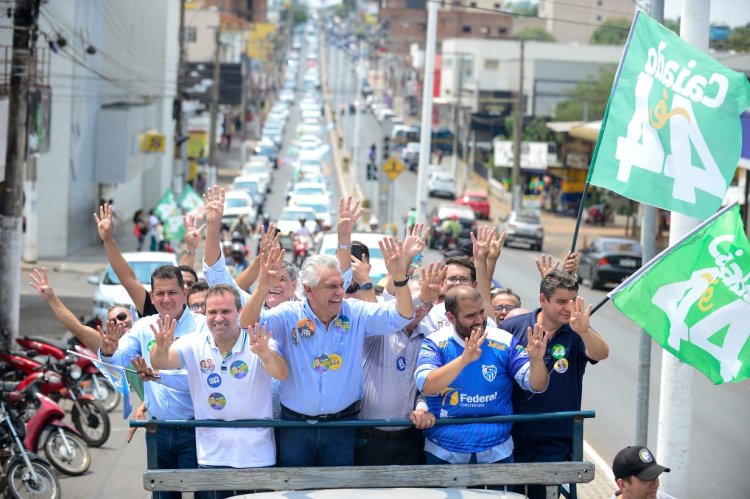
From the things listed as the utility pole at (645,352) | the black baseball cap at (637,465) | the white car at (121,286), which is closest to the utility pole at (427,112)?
the white car at (121,286)

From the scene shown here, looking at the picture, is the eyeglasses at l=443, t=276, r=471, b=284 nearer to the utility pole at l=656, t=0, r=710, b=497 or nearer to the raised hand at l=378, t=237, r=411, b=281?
the raised hand at l=378, t=237, r=411, b=281

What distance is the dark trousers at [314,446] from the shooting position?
24.7 feet

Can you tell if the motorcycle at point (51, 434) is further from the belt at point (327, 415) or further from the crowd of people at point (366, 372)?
the belt at point (327, 415)

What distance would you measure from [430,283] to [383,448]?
101cm

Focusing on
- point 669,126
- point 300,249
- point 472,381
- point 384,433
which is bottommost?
point 300,249

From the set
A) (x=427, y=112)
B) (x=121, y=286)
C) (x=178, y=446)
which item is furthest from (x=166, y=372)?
(x=427, y=112)

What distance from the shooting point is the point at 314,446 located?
7.54 metres

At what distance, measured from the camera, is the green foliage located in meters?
63.3

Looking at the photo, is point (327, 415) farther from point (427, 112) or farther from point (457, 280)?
point (427, 112)

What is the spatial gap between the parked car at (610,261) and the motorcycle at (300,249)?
7.82m

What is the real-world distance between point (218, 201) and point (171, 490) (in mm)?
2715

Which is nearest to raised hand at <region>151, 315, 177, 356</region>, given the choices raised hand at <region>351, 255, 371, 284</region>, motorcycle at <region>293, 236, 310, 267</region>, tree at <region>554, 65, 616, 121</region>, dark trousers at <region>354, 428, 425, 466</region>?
dark trousers at <region>354, 428, 425, 466</region>

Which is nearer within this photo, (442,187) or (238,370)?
(238,370)

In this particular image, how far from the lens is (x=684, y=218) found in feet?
36.9
